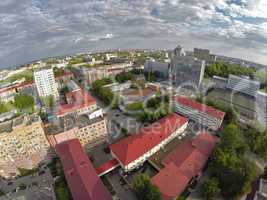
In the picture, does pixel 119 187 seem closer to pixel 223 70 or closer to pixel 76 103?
pixel 76 103

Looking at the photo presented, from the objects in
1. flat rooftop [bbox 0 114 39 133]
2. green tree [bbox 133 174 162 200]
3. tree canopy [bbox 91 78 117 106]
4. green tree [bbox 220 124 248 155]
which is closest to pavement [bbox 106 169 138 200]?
green tree [bbox 133 174 162 200]

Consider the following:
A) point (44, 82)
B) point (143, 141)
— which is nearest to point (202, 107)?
point (143, 141)

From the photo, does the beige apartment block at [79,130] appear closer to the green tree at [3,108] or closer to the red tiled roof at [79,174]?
the red tiled roof at [79,174]

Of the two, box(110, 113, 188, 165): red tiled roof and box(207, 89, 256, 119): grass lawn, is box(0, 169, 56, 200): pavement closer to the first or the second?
box(110, 113, 188, 165): red tiled roof

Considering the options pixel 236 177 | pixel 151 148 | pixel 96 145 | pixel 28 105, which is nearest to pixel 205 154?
pixel 236 177

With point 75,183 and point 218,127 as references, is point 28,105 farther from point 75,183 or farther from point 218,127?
point 218,127

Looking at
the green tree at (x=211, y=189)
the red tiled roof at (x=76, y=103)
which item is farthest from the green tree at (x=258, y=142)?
the red tiled roof at (x=76, y=103)

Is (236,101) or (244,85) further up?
(244,85)
